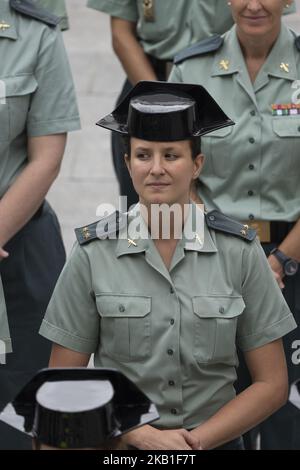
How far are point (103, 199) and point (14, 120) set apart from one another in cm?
280

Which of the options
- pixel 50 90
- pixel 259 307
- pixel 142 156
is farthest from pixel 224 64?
pixel 259 307

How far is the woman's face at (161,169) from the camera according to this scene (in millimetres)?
3518

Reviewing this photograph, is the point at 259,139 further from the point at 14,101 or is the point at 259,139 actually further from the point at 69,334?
the point at 69,334

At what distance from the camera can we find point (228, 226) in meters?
3.69

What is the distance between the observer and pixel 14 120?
4.18 m

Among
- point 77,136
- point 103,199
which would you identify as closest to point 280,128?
point 103,199

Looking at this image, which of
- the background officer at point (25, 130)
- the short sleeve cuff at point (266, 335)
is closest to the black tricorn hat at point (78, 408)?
the short sleeve cuff at point (266, 335)

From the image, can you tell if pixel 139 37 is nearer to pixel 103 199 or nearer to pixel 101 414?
pixel 103 199

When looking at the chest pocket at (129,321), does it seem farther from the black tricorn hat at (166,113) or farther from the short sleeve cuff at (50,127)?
the short sleeve cuff at (50,127)

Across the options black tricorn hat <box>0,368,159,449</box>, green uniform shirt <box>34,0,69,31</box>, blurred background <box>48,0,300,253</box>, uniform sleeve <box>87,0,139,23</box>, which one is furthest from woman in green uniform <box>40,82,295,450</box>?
blurred background <box>48,0,300,253</box>

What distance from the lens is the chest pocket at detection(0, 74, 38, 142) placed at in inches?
163

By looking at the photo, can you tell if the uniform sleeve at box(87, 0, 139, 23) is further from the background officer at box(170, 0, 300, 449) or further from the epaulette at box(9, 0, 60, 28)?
the epaulette at box(9, 0, 60, 28)

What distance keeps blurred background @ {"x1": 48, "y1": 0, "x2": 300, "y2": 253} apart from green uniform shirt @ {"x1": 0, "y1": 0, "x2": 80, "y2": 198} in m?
2.16

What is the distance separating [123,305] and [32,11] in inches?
45.3
